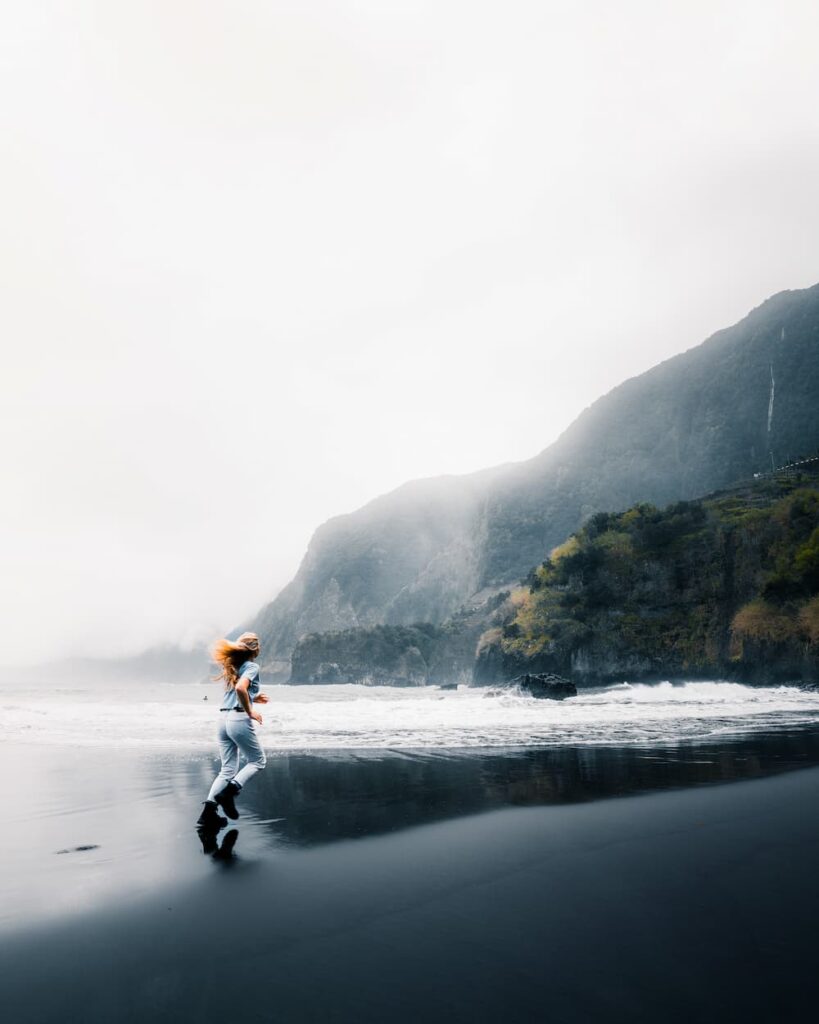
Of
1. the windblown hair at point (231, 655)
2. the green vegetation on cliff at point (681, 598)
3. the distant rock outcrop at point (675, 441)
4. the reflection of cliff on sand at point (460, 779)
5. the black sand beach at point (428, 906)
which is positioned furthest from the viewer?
the distant rock outcrop at point (675, 441)

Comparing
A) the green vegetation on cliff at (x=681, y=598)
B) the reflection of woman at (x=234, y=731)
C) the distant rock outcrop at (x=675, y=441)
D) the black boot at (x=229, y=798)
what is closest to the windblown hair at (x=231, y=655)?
the reflection of woman at (x=234, y=731)

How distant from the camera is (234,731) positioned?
6773mm

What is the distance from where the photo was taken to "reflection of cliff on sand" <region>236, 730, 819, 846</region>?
7.21 m

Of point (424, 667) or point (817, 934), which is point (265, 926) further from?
point (424, 667)

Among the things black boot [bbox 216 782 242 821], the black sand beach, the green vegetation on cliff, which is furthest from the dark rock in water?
black boot [bbox 216 782 242 821]

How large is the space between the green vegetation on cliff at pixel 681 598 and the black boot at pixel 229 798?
191 feet

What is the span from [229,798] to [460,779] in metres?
3.81

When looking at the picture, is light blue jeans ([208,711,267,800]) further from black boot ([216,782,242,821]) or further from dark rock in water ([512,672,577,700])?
dark rock in water ([512,672,577,700])

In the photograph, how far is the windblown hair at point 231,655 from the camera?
702 centimetres

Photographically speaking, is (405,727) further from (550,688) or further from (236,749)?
(550,688)

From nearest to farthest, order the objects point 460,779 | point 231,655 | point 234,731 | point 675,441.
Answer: point 234,731 → point 231,655 → point 460,779 → point 675,441

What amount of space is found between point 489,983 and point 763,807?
531 cm

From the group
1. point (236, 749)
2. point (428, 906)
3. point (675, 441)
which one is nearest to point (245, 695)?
point (236, 749)

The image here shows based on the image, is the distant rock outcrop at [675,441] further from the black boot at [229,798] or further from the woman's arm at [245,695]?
the woman's arm at [245,695]
